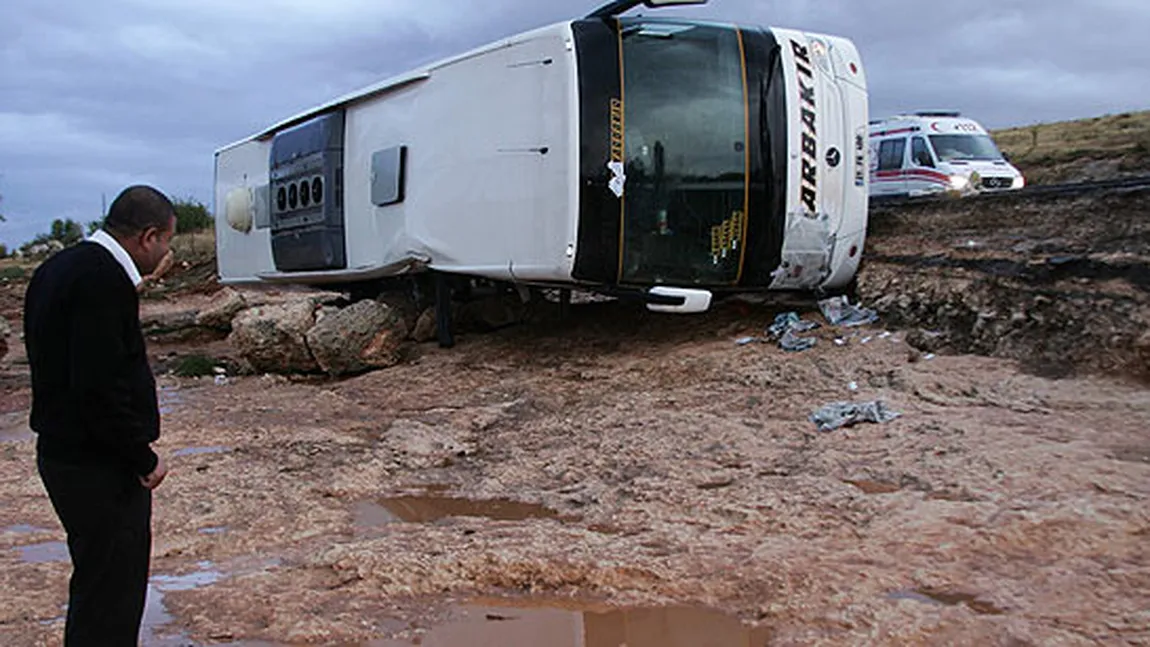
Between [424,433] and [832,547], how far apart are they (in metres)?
3.40

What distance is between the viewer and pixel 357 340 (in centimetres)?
980

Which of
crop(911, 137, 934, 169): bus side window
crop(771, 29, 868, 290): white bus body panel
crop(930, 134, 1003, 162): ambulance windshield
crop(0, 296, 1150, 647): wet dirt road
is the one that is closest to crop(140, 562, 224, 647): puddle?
crop(0, 296, 1150, 647): wet dirt road

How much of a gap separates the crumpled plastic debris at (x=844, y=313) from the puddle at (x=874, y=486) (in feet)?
10.8

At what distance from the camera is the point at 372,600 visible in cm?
377

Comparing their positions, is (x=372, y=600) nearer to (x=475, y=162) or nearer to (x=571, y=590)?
(x=571, y=590)

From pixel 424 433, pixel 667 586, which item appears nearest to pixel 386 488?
pixel 424 433

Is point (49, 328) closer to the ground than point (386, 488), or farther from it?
farther from it

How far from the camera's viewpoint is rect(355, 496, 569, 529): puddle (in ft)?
16.3

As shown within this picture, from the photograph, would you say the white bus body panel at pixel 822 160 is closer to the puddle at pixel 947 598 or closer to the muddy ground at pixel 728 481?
the muddy ground at pixel 728 481

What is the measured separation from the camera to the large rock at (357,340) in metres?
9.81

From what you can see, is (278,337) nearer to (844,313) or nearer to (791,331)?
(791,331)

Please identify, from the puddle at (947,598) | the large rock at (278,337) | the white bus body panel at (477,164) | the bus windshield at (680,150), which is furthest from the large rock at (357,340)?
the puddle at (947,598)

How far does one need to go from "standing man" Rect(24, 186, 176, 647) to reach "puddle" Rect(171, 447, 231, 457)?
3824 millimetres

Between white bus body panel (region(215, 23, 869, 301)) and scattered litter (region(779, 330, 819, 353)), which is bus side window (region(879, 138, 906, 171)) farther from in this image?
scattered litter (region(779, 330, 819, 353))
